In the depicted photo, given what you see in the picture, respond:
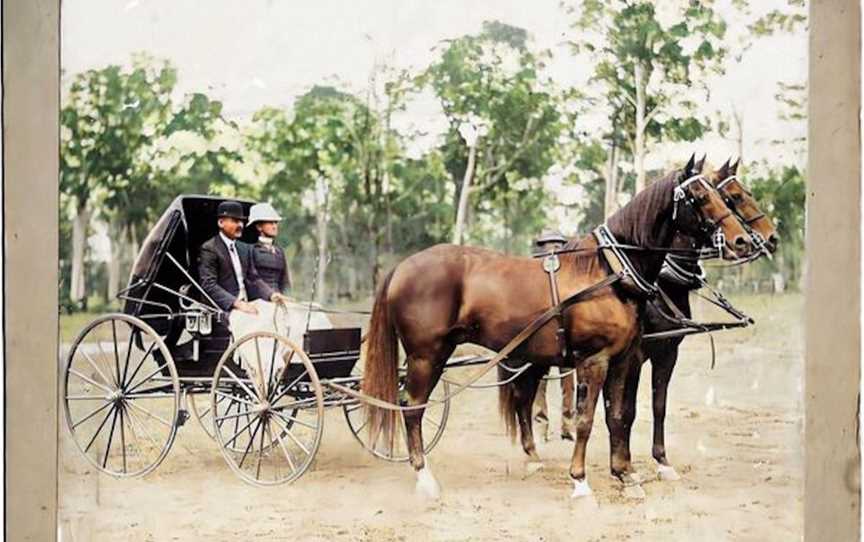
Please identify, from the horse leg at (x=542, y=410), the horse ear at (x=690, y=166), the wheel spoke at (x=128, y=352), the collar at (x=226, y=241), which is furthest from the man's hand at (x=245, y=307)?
the horse ear at (x=690, y=166)

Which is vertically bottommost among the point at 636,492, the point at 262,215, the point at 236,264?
the point at 636,492

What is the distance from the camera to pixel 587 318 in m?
2.56

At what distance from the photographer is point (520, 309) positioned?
8.45 feet

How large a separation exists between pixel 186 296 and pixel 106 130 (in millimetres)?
448

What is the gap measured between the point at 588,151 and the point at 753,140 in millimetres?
405

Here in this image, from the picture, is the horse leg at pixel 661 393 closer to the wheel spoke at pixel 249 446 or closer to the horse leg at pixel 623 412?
the horse leg at pixel 623 412

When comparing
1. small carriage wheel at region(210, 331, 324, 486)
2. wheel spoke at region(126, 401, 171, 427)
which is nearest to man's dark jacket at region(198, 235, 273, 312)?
small carriage wheel at region(210, 331, 324, 486)

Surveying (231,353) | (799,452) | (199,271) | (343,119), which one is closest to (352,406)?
(231,353)

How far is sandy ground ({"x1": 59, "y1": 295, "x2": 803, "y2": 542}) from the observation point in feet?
8.48

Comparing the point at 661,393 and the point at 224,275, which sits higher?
the point at 224,275

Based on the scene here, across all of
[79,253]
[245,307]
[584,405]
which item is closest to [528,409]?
[584,405]

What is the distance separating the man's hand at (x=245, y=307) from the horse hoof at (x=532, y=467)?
765 mm

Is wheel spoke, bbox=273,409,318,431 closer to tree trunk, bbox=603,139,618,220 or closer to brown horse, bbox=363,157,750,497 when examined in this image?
brown horse, bbox=363,157,750,497

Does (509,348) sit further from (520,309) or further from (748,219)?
(748,219)
